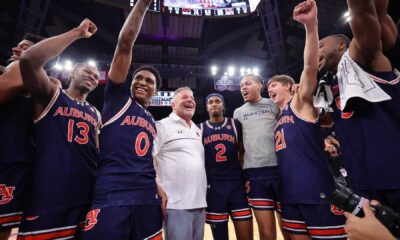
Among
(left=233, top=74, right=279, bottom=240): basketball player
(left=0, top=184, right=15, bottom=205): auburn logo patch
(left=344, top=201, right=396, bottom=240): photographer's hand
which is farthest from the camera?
(left=233, top=74, right=279, bottom=240): basketball player

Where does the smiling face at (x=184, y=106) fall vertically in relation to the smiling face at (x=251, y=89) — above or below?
below

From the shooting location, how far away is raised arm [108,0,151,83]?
6.38 feet

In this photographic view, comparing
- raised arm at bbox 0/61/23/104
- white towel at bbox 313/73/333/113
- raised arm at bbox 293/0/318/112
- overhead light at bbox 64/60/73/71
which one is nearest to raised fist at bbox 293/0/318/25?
raised arm at bbox 293/0/318/112

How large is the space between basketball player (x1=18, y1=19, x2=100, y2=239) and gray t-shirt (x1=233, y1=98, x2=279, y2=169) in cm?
182

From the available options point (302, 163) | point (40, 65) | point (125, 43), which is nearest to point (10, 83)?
point (40, 65)

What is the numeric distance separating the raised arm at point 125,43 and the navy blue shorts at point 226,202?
1835 millimetres

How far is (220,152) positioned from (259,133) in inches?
22.3

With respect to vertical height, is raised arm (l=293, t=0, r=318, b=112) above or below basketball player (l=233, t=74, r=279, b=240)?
above

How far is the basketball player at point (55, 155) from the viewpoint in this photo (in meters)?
1.75

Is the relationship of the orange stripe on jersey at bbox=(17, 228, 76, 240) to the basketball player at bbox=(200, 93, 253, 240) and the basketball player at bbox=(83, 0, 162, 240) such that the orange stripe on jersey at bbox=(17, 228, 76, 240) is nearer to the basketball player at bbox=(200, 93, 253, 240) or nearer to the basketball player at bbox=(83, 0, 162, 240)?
the basketball player at bbox=(83, 0, 162, 240)

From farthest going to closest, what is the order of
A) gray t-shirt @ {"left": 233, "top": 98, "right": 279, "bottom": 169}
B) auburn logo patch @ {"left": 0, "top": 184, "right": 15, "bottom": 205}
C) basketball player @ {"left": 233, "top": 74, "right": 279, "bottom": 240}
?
gray t-shirt @ {"left": 233, "top": 98, "right": 279, "bottom": 169} < basketball player @ {"left": 233, "top": 74, "right": 279, "bottom": 240} < auburn logo patch @ {"left": 0, "top": 184, "right": 15, "bottom": 205}

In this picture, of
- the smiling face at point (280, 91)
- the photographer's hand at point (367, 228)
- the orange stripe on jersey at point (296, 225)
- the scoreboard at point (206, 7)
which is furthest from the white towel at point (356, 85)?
the scoreboard at point (206, 7)

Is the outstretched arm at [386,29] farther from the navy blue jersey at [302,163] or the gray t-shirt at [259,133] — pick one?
the gray t-shirt at [259,133]

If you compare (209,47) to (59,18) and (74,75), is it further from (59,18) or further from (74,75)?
(74,75)
